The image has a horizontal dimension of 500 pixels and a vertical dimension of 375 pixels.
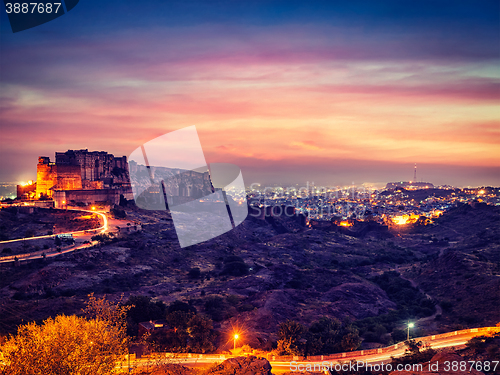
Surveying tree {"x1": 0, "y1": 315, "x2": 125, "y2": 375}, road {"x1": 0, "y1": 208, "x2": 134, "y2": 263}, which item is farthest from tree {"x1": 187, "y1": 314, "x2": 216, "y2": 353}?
road {"x1": 0, "y1": 208, "x2": 134, "y2": 263}

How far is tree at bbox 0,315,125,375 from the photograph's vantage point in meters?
11.9

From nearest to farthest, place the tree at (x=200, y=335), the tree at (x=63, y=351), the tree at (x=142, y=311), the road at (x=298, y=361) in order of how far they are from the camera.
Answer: the tree at (x=63, y=351)
the road at (x=298, y=361)
the tree at (x=200, y=335)
the tree at (x=142, y=311)

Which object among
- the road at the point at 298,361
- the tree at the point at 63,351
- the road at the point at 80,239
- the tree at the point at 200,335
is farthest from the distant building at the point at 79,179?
the tree at the point at 63,351

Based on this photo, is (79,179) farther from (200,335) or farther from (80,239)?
(200,335)

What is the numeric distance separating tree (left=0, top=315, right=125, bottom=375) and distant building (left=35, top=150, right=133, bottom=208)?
34.9 m

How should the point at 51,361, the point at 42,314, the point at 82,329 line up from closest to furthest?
1. the point at 51,361
2. the point at 82,329
3. the point at 42,314

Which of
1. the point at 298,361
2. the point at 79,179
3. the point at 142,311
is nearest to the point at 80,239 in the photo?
the point at 142,311

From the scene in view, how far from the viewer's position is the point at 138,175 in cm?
7700

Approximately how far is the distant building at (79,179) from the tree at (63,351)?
3491 cm

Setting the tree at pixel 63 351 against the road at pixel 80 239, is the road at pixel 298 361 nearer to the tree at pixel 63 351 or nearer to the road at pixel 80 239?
the tree at pixel 63 351

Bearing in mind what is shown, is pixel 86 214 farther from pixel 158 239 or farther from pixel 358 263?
pixel 358 263

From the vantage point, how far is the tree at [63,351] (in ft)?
39.2

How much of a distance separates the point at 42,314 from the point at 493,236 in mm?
59292

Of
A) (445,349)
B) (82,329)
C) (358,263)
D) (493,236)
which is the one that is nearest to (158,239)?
(358,263)
